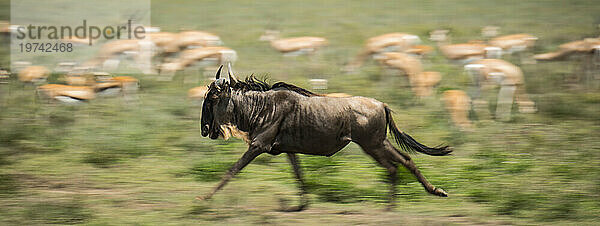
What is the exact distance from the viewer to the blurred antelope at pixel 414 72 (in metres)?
12.4

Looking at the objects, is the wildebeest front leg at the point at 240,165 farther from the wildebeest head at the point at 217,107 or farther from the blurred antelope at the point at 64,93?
the blurred antelope at the point at 64,93

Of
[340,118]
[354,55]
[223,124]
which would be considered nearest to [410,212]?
[340,118]

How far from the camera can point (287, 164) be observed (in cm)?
988

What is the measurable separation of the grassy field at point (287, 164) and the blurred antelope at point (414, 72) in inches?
8.0

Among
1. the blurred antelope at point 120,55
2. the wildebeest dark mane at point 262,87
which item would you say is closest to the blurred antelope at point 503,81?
the wildebeest dark mane at point 262,87

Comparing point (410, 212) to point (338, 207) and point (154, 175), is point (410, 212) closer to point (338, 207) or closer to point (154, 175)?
point (338, 207)

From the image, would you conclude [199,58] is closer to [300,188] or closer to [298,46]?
[298,46]

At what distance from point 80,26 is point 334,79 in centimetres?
749

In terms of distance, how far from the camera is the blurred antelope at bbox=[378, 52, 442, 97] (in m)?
12.4

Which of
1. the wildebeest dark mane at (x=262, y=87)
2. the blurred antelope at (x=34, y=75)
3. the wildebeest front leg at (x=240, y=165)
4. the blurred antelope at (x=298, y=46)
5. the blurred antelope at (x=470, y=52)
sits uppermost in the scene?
the wildebeest dark mane at (x=262, y=87)

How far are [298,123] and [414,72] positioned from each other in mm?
5239

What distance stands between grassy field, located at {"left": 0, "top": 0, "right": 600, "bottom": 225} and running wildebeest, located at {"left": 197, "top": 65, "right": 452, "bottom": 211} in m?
0.50

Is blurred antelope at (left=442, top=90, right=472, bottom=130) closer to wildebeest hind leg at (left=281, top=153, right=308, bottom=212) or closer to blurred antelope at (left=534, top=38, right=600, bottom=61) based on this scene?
blurred antelope at (left=534, top=38, right=600, bottom=61)

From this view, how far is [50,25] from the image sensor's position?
17.9 metres
